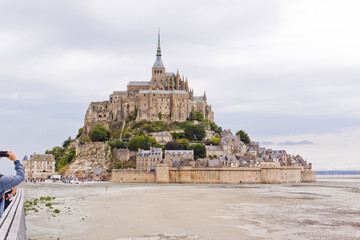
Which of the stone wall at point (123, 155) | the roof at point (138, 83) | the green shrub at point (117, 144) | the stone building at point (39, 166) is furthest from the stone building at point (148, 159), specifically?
the roof at point (138, 83)

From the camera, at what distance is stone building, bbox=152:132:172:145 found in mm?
84875

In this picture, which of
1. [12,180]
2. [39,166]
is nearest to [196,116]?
[39,166]

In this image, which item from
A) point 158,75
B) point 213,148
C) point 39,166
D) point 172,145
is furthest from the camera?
point 158,75

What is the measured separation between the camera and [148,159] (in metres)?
72.7

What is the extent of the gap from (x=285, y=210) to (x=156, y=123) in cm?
6583

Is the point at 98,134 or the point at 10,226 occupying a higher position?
the point at 98,134

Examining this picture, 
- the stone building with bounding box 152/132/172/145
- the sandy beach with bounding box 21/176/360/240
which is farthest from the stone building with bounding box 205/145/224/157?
the sandy beach with bounding box 21/176/360/240

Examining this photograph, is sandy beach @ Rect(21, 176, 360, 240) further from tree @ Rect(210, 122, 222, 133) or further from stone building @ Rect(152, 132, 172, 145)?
tree @ Rect(210, 122, 222, 133)

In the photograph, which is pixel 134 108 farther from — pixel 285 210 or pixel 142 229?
pixel 142 229

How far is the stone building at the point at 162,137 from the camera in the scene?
84875 millimetres

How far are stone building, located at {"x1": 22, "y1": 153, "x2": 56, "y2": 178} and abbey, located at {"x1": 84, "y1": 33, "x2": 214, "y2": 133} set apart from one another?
18.3 m

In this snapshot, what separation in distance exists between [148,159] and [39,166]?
26.9 m

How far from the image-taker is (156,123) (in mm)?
93875

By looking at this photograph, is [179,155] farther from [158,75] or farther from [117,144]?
[158,75]
